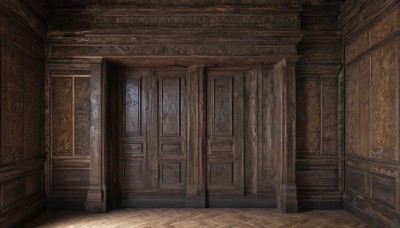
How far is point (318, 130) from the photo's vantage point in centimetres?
464

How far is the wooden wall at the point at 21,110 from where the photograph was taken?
11.4 ft

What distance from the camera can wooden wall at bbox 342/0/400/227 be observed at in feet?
10.8

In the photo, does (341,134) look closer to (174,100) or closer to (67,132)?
(174,100)

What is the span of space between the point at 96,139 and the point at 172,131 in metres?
1.27

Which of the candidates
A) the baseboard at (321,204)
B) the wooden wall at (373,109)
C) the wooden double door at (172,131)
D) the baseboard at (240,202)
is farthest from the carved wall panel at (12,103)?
the wooden wall at (373,109)

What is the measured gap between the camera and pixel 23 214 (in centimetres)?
387

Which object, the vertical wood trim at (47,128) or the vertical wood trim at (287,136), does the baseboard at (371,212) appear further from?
the vertical wood trim at (47,128)

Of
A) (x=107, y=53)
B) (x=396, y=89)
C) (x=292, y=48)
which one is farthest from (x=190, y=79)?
(x=396, y=89)

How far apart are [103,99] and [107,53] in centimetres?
75

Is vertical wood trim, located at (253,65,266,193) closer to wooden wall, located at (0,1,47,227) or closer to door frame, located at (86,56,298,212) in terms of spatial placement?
door frame, located at (86,56,298,212)

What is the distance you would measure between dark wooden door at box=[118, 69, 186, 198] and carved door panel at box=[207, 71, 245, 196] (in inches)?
19.0

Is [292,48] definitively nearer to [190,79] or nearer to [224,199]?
[190,79]

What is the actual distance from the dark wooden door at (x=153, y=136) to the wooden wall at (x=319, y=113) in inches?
80.7

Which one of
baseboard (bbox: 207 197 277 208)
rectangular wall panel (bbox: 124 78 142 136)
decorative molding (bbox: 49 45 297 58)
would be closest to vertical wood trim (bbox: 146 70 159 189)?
rectangular wall panel (bbox: 124 78 142 136)
